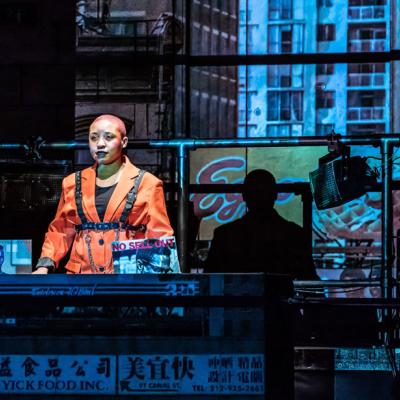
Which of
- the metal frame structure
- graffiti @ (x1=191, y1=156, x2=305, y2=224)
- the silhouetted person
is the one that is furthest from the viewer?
graffiti @ (x1=191, y1=156, x2=305, y2=224)

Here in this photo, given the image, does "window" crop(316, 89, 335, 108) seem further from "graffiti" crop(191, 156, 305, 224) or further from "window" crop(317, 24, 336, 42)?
"graffiti" crop(191, 156, 305, 224)

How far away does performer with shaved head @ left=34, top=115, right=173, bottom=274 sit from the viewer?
509cm

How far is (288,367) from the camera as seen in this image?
298 centimetres

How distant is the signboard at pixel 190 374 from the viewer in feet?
9.80

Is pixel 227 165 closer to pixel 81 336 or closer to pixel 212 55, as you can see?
pixel 212 55

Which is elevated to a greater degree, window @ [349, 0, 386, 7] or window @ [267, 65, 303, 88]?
window @ [349, 0, 386, 7]

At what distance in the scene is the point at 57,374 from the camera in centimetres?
303

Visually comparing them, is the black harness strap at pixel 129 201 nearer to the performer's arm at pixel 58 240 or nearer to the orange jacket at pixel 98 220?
the orange jacket at pixel 98 220

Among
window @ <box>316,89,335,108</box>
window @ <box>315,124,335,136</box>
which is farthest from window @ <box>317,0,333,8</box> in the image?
window @ <box>315,124,335,136</box>

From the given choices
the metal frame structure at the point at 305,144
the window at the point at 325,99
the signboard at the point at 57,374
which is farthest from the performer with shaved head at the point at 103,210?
the window at the point at 325,99

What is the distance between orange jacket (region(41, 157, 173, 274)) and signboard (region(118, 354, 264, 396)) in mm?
2027

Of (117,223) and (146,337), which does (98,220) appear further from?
(146,337)

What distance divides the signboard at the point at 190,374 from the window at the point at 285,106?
16.0ft

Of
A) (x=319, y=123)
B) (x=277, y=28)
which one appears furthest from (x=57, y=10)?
(x=319, y=123)
